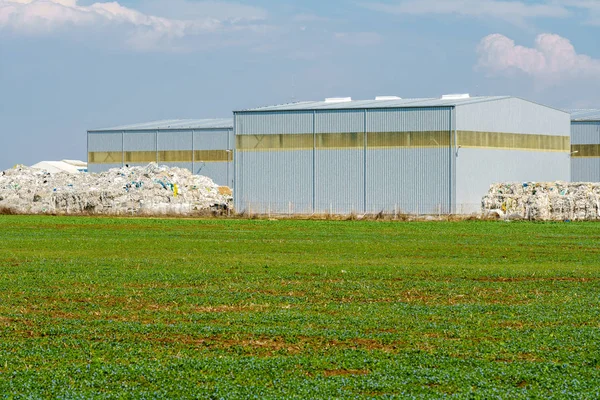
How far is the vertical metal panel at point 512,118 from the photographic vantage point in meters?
69.4

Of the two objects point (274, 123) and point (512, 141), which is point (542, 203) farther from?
point (274, 123)

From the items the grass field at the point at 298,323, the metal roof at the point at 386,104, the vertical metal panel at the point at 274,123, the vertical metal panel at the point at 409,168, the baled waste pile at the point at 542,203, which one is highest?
the metal roof at the point at 386,104

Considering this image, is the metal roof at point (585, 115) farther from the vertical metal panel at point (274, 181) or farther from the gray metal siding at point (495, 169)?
the vertical metal panel at point (274, 181)

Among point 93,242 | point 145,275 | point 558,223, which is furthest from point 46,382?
point 558,223

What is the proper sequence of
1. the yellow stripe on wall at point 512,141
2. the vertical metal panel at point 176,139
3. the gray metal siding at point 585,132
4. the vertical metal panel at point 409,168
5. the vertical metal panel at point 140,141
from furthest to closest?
1. the vertical metal panel at point 140,141
2. the vertical metal panel at point 176,139
3. the gray metal siding at point 585,132
4. the yellow stripe on wall at point 512,141
5. the vertical metal panel at point 409,168

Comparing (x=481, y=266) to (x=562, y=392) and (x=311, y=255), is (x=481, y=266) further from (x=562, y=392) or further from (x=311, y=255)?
(x=562, y=392)

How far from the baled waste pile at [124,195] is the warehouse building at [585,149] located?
30.8 meters

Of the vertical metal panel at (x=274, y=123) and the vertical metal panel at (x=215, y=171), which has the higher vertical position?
the vertical metal panel at (x=274, y=123)

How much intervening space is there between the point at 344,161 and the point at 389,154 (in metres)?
3.51

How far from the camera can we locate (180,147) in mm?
99688

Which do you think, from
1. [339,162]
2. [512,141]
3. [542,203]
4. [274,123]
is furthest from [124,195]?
[542,203]

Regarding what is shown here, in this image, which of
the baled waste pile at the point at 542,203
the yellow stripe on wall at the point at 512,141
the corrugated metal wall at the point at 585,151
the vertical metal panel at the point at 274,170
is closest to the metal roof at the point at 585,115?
the corrugated metal wall at the point at 585,151

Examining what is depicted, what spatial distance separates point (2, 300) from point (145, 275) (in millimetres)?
6056

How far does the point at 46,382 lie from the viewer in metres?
14.1
